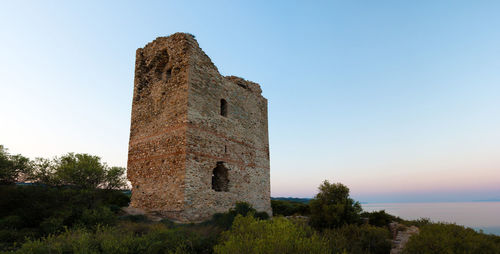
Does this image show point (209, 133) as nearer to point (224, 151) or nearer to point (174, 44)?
point (224, 151)

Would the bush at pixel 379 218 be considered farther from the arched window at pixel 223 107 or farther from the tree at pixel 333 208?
the arched window at pixel 223 107

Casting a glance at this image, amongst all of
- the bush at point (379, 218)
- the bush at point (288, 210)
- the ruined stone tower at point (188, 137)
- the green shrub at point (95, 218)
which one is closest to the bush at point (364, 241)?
the bush at point (379, 218)

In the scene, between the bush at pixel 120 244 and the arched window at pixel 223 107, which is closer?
the bush at pixel 120 244

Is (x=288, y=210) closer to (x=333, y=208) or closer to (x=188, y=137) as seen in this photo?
(x=333, y=208)

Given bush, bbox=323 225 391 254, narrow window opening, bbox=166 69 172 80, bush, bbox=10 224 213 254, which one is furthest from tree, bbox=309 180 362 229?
narrow window opening, bbox=166 69 172 80

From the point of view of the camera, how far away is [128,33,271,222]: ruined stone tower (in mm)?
10273

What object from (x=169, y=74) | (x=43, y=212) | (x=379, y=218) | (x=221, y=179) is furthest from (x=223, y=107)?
(x=379, y=218)

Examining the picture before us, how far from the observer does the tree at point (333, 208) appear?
10828 mm

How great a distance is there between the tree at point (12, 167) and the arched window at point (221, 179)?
38.4 ft

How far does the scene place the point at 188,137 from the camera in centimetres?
1028

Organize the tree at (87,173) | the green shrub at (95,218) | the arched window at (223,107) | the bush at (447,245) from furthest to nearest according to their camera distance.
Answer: the tree at (87,173) < the arched window at (223,107) < the green shrub at (95,218) < the bush at (447,245)

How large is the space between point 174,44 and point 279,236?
10.4 m

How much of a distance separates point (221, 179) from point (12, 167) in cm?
1293

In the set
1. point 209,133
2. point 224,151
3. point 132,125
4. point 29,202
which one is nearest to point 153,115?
point 132,125
